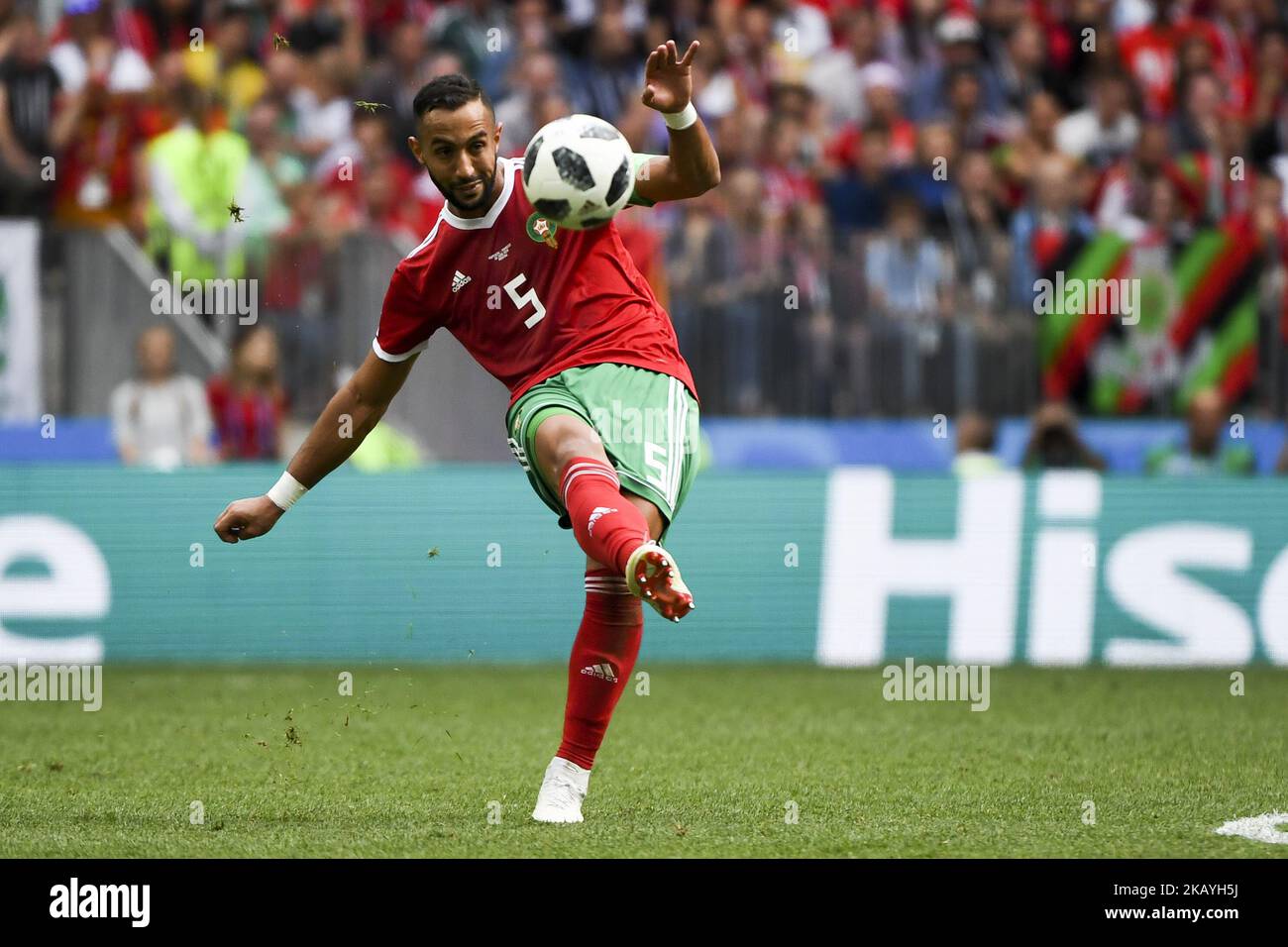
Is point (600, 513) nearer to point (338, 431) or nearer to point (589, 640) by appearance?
point (589, 640)

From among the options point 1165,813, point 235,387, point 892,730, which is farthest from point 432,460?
point 1165,813

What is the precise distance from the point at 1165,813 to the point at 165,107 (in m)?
9.41

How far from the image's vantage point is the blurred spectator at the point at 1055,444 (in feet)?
41.4

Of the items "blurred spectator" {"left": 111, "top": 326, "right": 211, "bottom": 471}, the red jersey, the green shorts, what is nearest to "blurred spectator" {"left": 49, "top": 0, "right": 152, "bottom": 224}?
"blurred spectator" {"left": 111, "top": 326, "right": 211, "bottom": 471}

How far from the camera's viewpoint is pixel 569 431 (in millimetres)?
6199

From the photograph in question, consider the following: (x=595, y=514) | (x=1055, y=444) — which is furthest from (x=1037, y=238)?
(x=595, y=514)

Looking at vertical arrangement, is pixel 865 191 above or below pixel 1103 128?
below

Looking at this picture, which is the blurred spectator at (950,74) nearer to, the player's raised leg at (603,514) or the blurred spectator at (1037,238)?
the blurred spectator at (1037,238)

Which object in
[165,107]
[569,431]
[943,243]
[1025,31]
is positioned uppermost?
[1025,31]

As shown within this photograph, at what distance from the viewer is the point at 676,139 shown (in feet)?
20.6

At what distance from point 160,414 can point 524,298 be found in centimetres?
619

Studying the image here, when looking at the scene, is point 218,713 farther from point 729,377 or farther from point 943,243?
point 943,243

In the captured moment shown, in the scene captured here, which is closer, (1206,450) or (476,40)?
(1206,450)

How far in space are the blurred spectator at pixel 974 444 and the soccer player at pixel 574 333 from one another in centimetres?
613
